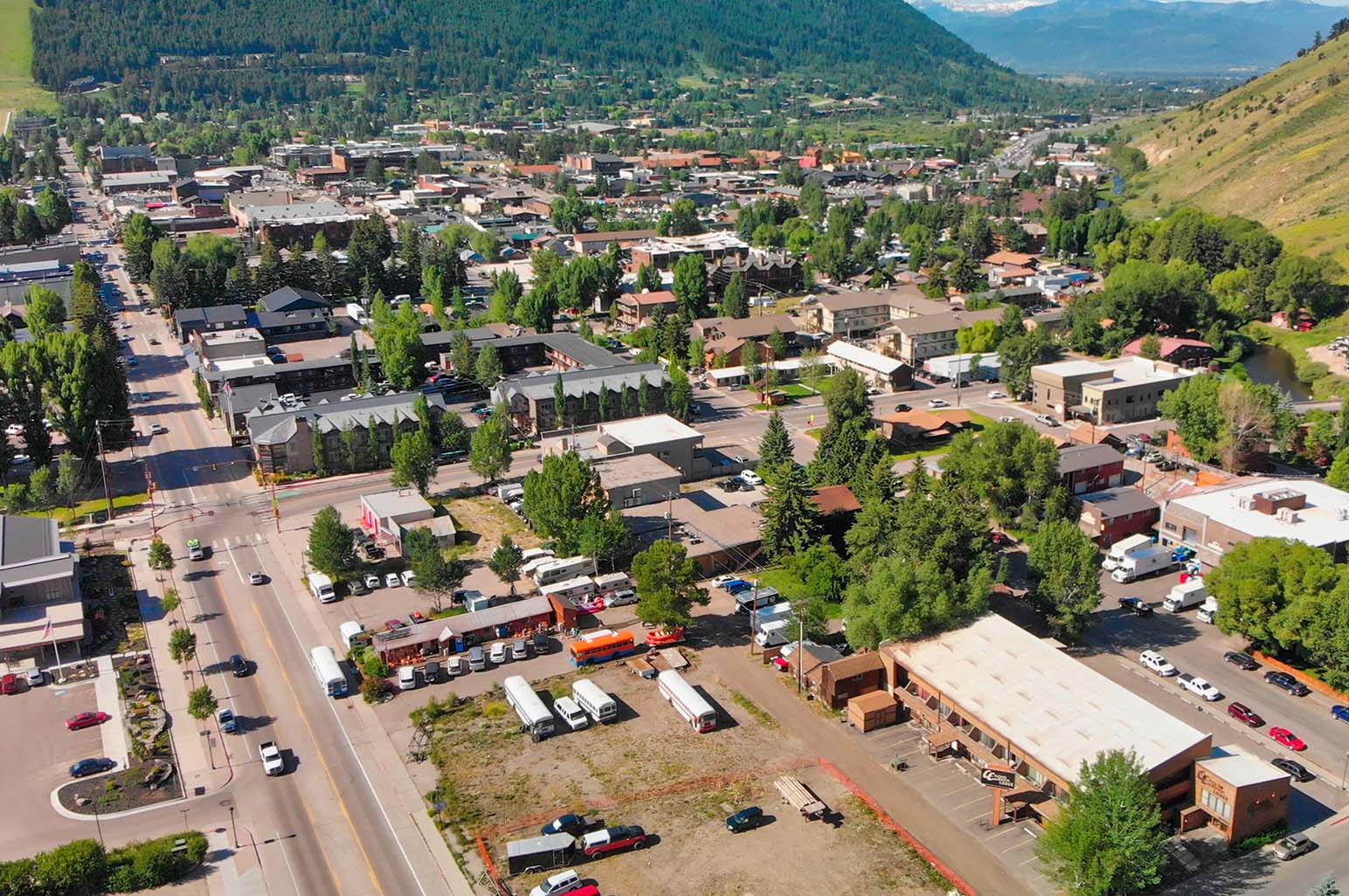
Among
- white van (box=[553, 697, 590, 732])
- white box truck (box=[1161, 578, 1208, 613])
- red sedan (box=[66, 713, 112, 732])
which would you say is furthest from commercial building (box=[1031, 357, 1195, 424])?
red sedan (box=[66, 713, 112, 732])

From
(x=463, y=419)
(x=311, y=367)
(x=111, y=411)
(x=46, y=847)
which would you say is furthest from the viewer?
(x=311, y=367)

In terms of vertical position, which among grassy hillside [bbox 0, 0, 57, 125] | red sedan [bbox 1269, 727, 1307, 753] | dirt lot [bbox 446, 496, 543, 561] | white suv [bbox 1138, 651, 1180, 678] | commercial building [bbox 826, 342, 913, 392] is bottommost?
red sedan [bbox 1269, 727, 1307, 753]

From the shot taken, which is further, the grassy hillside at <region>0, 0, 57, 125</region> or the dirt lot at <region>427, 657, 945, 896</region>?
the grassy hillside at <region>0, 0, 57, 125</region>

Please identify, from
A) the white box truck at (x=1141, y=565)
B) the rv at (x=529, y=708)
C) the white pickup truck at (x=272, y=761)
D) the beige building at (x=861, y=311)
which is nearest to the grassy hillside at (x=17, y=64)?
the beige building at (x=861, y=311)

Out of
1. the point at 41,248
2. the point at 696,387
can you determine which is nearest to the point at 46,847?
the point at 696,387

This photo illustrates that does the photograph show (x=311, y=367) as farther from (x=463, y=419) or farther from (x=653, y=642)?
(x=653, y=642)

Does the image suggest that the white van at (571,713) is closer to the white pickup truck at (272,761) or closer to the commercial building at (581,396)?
the white pickup truck at (272,761)

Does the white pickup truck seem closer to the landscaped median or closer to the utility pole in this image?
the landscaped median
